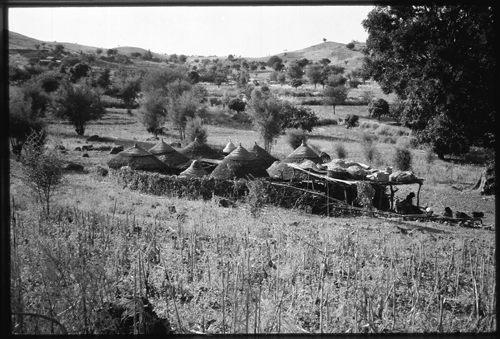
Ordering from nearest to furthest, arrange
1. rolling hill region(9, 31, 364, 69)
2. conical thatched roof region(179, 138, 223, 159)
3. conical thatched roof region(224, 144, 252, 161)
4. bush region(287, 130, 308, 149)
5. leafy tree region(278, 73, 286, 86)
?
1. conical thatched roof region(224, 144, 252, 161)
2. conical thatched roof region(179, 138, 223, 159)
3. bush region(287, 130, 308, 149)
4. leafy tree region(278, 73, 286, 86)
5. rolling hill region(9, 31, 364, 69)

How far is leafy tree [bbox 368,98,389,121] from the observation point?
38688 mm

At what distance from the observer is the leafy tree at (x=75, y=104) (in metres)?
28.4

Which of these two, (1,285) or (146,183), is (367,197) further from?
(1,285)

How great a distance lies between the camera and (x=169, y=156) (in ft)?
63.3

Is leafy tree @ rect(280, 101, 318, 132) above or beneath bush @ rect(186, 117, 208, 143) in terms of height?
above

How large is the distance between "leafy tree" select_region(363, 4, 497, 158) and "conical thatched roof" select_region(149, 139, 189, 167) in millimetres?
9159

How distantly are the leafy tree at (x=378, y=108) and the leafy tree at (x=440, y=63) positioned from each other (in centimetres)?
2589

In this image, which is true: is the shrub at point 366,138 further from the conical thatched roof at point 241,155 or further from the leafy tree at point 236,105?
the leafy tree at point 236,105

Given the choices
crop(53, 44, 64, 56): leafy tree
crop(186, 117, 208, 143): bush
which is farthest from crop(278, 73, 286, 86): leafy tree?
crop(186, 117, 208, 143): bush

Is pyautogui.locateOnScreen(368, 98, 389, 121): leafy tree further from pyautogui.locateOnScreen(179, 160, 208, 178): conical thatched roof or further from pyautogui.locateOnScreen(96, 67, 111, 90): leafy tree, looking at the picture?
pyautogui.locateOnScreen(96, 67, 111, 90): leafy tree

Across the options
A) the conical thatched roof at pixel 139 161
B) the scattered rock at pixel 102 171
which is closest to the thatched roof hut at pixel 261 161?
the conical thatched roof at pixel 139 161

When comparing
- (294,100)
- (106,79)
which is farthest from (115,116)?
(294,100)

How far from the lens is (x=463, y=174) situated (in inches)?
805

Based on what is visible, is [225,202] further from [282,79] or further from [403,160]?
[282,79]
